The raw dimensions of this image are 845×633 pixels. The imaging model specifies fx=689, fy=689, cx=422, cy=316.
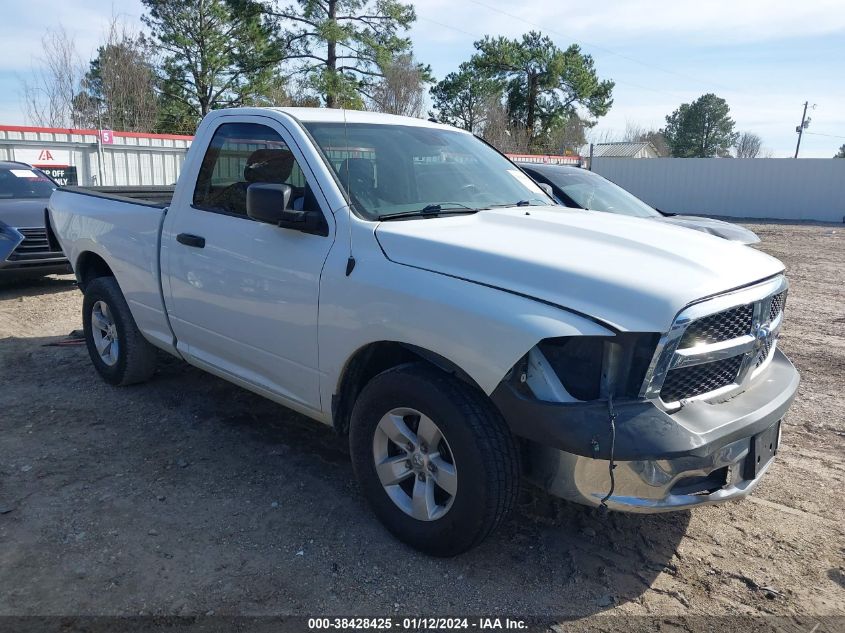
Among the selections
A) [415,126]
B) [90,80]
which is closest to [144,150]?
[90,80]

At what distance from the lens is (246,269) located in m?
3.78

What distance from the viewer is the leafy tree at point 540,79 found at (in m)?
40.0

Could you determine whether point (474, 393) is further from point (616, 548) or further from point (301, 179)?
point (301, 179)

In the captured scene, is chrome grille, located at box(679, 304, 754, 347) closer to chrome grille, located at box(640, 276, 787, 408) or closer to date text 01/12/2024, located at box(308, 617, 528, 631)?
chrome grille, located at box(640, 276, 787, 408)

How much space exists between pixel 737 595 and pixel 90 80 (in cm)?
2719

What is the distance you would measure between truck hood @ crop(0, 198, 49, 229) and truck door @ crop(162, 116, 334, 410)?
5.60 metres

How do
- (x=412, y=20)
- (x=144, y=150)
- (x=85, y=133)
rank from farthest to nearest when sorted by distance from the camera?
(x=412, y=20), (x=144, y=150), (x=85, y=133)

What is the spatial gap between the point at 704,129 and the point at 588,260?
67957 millimetres

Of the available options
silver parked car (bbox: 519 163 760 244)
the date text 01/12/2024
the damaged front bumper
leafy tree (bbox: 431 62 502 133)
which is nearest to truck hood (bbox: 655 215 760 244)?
silver parked car (bbox: 519 163 760 244)

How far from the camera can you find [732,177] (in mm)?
28641

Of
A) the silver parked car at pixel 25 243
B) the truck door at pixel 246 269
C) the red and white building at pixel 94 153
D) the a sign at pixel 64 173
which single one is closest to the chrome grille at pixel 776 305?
the truck door at pixel 246 269

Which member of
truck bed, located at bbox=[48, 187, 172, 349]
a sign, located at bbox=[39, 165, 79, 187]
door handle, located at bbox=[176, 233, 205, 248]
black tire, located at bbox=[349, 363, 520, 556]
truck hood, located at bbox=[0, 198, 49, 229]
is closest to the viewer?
black tire, located at bbox=[349, 363, 520, 556]

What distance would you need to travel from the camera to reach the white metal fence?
27.1m

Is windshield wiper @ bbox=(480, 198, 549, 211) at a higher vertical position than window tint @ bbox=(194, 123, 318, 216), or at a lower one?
lower
